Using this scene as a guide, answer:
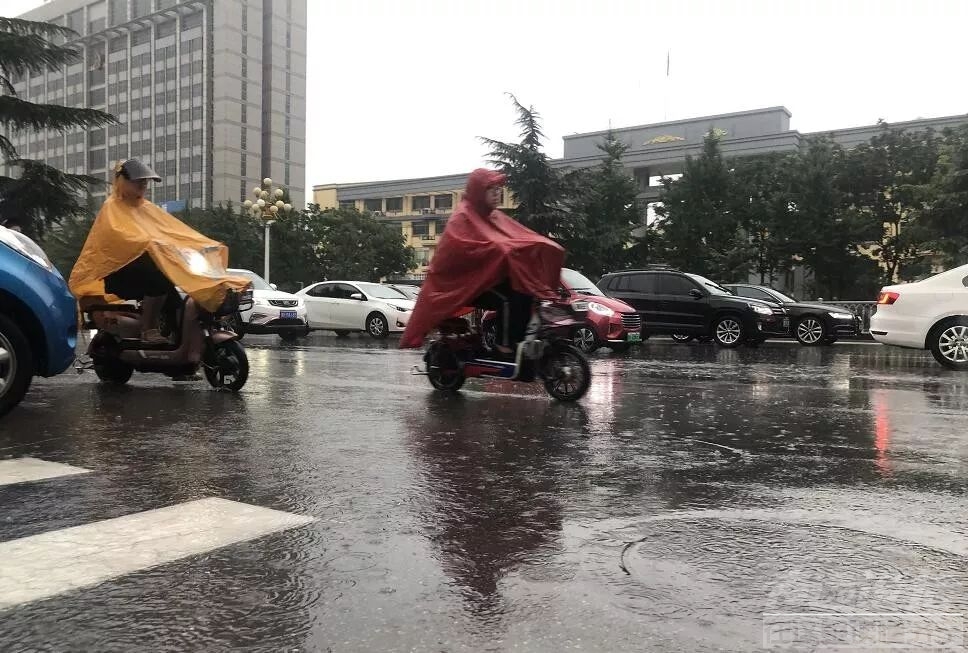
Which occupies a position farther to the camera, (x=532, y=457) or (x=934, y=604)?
(x=532, y=457)

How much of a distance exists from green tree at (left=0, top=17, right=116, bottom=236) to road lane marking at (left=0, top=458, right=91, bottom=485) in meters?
24.0

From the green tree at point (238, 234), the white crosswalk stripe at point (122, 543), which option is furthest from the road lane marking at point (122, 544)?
the green tree at point (238, 234)

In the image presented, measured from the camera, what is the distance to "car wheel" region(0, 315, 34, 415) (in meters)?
5.75

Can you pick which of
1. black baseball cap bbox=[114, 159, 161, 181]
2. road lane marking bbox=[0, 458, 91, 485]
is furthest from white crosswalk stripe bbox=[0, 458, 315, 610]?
black baseball cap bbox=[114, 159, 161, 181]

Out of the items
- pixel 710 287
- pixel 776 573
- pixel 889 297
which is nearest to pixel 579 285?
pixel 710 287

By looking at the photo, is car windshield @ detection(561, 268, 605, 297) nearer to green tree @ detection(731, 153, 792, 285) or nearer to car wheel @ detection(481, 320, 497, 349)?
car wheel @ detection(481, 320, 497, 349)

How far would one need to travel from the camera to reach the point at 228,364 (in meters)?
8.07

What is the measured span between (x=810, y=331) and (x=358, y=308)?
35.5 feet

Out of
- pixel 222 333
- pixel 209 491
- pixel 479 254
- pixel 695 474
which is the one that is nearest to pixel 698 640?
pixel 695 474

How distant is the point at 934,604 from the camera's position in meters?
2.52

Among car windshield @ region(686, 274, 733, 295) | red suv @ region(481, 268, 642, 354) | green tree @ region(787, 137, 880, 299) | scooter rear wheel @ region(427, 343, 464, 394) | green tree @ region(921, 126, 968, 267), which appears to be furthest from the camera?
green tree @ region(787, 137, 880, 299)

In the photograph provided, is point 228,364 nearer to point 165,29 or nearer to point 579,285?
point 579,285

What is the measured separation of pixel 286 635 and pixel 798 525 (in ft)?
7.24

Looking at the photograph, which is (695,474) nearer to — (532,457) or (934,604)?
(532,457)
